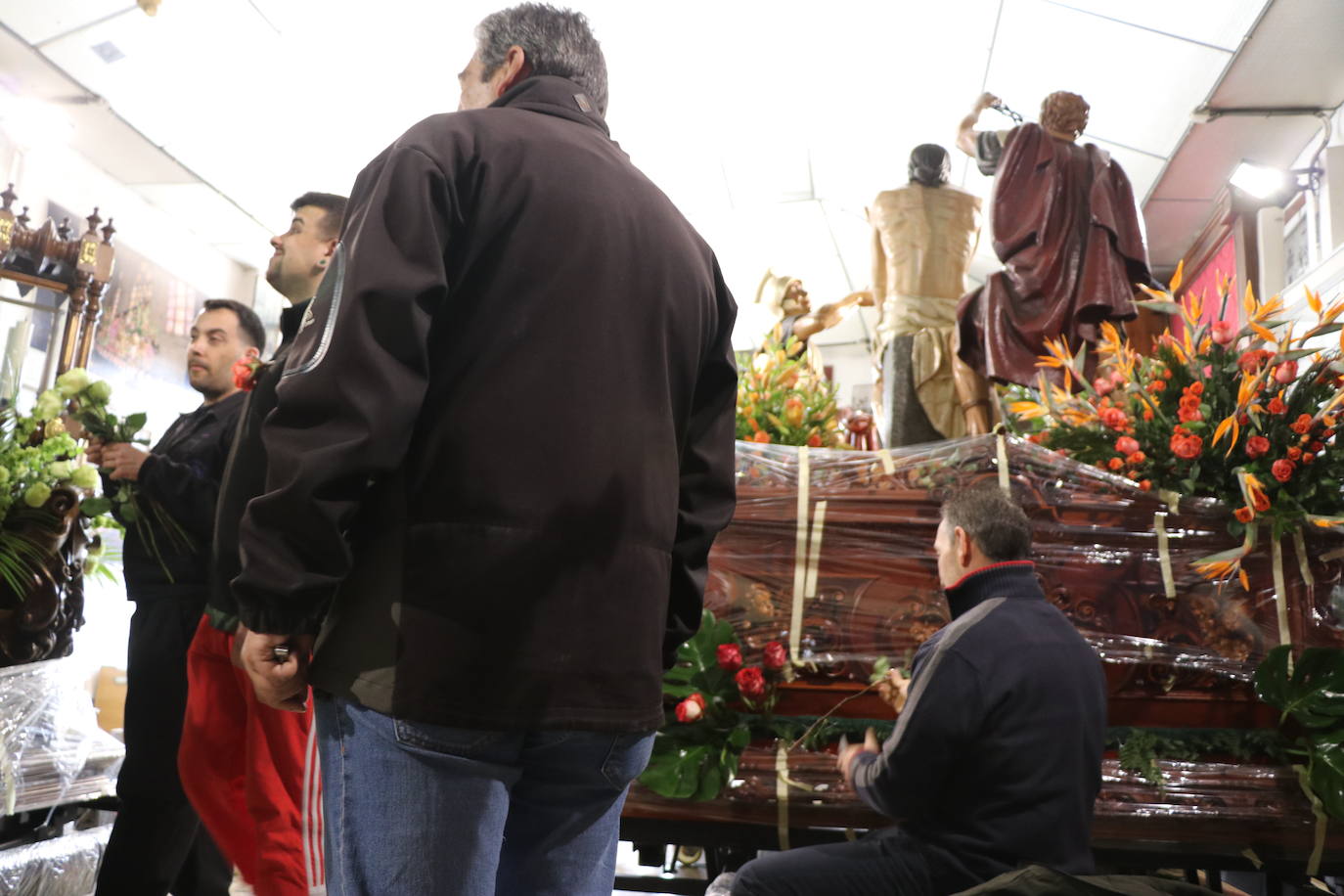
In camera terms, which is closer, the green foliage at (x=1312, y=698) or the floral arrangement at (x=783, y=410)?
the green foliage at (x=1312, y=698)

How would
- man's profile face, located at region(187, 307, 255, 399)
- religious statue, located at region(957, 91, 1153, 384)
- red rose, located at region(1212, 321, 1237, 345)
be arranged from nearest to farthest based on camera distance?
red rose, located at region(1212, 321, 1237, 345), man's profile face, located at region(187, 307, 255, 399), religious statue, located at region(957, 91, 1153, 384)

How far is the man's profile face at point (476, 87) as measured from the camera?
1428mm

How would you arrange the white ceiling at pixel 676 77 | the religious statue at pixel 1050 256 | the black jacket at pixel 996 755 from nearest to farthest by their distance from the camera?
1. the black jacket at pixel 996 755
2. the religious statue at pixel 1050 256
3. the white ceiling at pixel 676 77

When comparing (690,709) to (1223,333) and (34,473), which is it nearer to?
(1223,333)

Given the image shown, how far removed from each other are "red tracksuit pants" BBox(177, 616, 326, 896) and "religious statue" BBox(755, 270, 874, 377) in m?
3.57

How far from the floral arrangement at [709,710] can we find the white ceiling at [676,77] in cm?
440

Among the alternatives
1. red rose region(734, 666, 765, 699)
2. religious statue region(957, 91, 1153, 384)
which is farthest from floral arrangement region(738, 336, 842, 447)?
red rose region(734, 666, 765, 699)

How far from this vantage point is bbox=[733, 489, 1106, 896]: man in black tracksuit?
205cm

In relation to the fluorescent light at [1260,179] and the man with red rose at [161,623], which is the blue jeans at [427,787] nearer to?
the man with red rose at [161,623]

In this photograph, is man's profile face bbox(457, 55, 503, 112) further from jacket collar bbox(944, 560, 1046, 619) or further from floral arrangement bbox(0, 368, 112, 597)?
floral arrangement bbox(0, 368, 112, 597)

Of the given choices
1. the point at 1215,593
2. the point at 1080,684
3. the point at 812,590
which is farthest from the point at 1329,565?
→ the point at 812,590

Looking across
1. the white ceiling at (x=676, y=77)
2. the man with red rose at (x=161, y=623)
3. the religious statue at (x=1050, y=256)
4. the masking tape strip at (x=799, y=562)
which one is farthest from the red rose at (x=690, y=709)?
the white ceiling at (x=676, y=77)

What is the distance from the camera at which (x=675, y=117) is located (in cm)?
714

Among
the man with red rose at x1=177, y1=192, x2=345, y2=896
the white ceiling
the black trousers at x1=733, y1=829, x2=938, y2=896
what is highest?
the white ceiling
